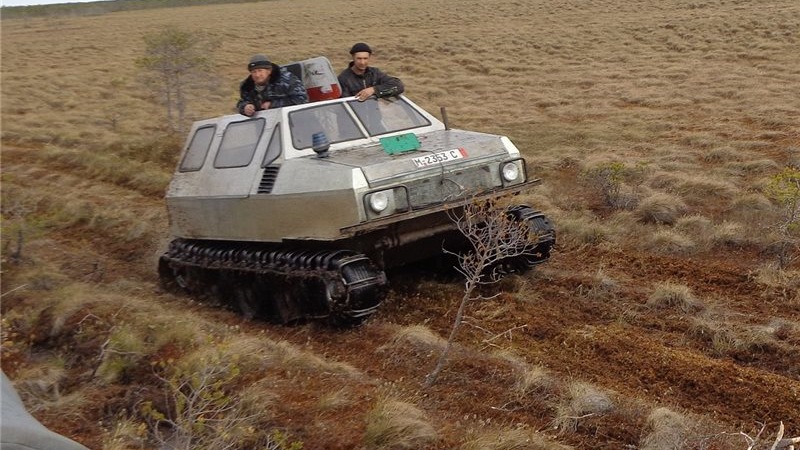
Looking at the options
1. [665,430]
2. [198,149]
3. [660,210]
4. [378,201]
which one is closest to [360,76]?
[198,149]

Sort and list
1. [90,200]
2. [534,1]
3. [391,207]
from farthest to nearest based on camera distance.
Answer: [534,1] < [90,200] < [391,207]

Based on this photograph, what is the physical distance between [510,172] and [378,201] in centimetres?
157

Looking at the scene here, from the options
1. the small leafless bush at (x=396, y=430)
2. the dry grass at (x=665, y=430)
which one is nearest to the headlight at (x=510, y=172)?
the dry grass at (x=665, y=430)

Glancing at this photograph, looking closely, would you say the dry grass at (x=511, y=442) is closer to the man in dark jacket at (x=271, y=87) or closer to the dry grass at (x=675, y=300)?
the dry grass at (x=675, y=300)

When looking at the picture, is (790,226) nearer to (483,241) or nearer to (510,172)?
(510,172)

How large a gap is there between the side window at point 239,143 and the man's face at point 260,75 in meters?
0.55

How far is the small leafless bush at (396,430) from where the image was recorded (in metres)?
4.97

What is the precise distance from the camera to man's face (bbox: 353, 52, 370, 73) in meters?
9.55

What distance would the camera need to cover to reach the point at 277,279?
8.01 metres

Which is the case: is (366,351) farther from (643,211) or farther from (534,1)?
(534,1)

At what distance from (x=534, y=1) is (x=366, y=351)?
5308 centimetres

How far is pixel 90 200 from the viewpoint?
14.5 m

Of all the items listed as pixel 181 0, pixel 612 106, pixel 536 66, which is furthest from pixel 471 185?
pixel 181 0

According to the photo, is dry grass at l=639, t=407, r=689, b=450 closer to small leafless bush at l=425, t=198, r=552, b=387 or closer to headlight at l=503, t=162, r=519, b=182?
small leafless bush at l=425, t=198, r=552, b=387
